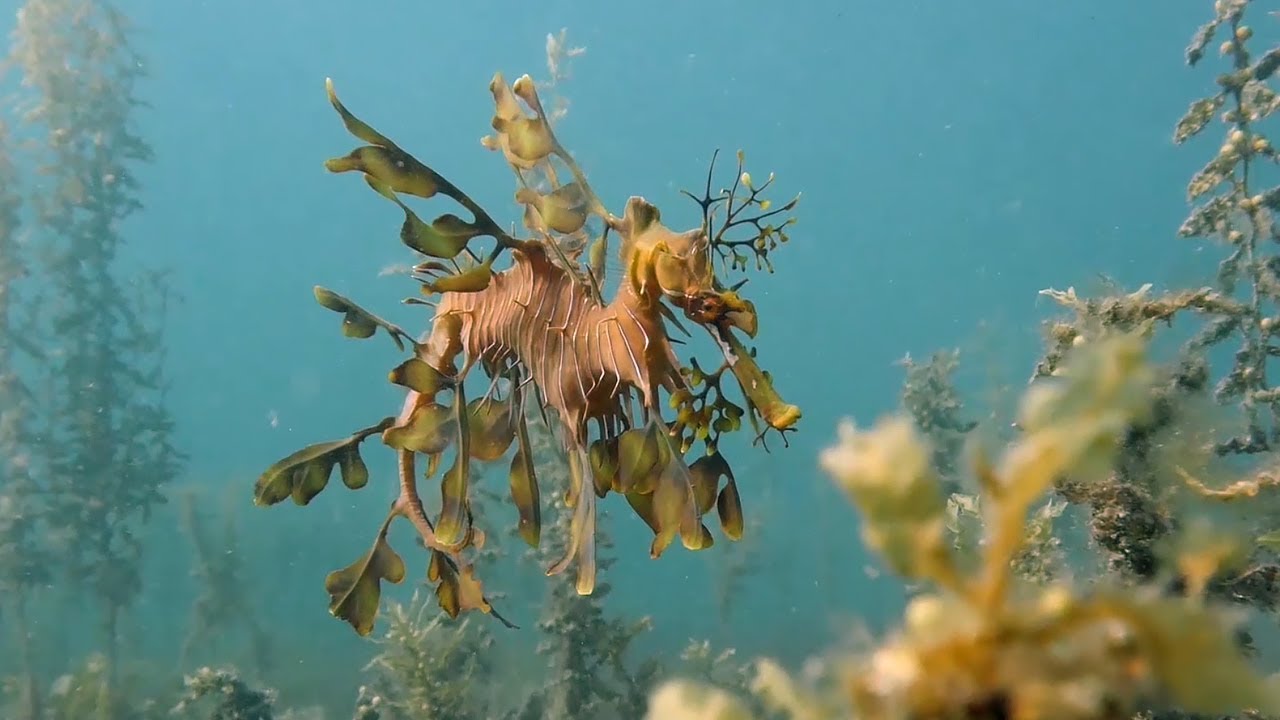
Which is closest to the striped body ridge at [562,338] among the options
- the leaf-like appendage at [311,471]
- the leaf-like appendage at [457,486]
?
the leaf-like appendage at [457,486]

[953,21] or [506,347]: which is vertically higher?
[953,21]

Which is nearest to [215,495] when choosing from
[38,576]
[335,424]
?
[38,576]

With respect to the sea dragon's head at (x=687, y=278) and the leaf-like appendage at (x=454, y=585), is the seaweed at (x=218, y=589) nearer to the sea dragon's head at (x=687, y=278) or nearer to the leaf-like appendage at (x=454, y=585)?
the leaf-like appendage at (x=454, y=585)

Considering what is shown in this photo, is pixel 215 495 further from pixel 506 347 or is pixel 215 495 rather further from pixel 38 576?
pixel 506 347

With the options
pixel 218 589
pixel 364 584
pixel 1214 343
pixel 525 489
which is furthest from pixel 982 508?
pixel 218 589

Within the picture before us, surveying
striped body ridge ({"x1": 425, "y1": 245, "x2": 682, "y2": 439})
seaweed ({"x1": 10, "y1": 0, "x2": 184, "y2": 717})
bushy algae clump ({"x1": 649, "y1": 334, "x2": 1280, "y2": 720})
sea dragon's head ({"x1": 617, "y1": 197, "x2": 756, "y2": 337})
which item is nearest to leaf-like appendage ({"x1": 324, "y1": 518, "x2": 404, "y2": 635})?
striped body ridge ({"x1": 425, "y1": 245, "x2": 682, "y2": 439})

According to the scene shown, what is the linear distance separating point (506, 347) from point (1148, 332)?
168cm

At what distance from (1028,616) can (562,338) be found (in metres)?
1.49

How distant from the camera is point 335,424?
6406cm

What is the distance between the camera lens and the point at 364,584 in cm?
220

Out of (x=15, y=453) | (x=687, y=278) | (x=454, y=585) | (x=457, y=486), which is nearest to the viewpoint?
(x=687, y=278)

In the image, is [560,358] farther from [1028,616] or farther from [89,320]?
[89,320]

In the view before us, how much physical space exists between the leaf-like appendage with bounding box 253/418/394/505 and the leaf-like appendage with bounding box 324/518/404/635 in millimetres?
200

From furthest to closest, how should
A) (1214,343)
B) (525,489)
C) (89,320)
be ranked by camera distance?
(89,320)
(1214,343)
(525,489)
